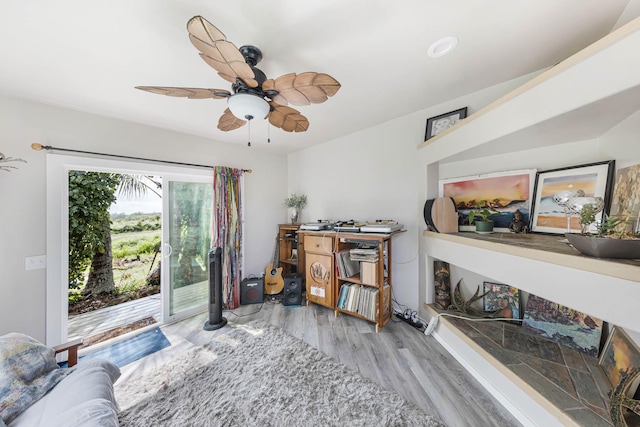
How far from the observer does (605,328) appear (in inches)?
50.9

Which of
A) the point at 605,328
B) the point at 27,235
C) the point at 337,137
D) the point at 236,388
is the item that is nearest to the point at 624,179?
the point at 605,328

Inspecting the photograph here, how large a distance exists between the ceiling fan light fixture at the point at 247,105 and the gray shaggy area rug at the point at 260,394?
191 cm

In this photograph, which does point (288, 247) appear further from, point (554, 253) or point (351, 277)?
point (554, 253)

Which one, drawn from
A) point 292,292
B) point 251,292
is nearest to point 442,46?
point 292,292

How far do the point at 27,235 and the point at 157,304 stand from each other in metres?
1.75

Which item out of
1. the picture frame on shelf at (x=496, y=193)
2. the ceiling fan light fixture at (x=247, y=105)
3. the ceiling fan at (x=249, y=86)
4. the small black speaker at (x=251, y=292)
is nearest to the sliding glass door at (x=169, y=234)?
the small black speaker at (x=251, y=292)

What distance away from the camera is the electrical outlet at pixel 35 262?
1.72 meters

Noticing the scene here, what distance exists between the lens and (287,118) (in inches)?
57.8

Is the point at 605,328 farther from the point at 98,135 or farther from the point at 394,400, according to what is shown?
the point at 98,135

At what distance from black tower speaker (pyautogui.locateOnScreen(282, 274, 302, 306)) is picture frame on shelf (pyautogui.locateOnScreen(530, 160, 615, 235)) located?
2.47 m

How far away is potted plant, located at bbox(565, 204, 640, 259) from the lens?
84cm

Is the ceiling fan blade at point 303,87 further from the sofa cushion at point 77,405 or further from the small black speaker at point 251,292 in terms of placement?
the small black speaker at point 251,292

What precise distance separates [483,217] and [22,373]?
10.3 feet

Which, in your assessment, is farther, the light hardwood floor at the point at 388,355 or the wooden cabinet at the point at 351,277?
the wooden cabinet at the point at 351,277
